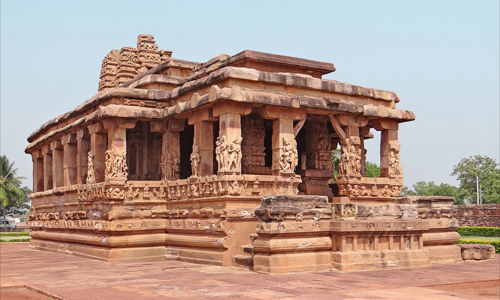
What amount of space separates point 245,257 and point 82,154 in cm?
758

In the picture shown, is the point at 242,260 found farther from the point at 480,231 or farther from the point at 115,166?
the point at 480,231

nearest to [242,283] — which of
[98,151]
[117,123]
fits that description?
[117,123]

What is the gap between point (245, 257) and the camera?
12.1 m

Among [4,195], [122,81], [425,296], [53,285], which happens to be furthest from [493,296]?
[4,195]

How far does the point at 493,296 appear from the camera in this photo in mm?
8570

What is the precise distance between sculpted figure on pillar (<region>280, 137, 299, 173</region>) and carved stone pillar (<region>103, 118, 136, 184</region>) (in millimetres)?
4123

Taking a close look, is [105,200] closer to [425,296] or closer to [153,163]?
[153,163]

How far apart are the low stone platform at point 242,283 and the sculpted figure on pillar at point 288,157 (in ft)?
9.25

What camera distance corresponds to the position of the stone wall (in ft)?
98.1

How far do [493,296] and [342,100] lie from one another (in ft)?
24.0

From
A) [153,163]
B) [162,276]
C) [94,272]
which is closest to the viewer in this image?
[162,276]

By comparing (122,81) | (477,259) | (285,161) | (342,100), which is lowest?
(477,259)

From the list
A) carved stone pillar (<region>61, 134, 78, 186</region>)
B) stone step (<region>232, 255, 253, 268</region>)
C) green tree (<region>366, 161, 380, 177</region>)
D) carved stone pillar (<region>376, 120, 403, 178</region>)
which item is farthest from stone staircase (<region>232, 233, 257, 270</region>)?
green tree (<region>366, 161, 380, 177</region>)

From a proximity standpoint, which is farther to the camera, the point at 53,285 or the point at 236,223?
the point at 236,223
